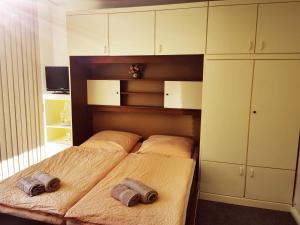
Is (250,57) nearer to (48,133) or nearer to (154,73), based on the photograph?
(154,73)


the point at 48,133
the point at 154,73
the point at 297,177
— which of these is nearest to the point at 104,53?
the point at 154,73

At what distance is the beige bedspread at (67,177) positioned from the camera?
164cm

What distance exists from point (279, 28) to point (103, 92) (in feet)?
7.09

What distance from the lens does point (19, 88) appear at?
9.35 ft

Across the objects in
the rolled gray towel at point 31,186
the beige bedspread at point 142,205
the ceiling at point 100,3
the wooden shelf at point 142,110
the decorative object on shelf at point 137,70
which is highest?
the ceiling at point 100,3

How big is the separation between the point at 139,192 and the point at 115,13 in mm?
2049

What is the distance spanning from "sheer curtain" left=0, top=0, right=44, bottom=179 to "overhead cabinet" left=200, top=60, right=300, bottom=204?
2.24 m

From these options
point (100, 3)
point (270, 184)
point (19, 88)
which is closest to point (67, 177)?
point (19, 88)

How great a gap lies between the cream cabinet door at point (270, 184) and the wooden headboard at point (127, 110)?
Result: 0.83 m

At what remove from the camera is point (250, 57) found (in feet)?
7.76

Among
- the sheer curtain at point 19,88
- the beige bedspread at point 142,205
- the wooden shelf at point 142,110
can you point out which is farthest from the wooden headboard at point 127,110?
the beige bedspread at point 142,205

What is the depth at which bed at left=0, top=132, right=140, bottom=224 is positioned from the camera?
1.62 m

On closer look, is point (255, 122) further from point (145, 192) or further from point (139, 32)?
point (139, 32)

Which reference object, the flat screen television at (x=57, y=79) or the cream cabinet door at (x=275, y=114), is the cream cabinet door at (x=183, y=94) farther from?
the flat screen television at (x=57, y=79)
